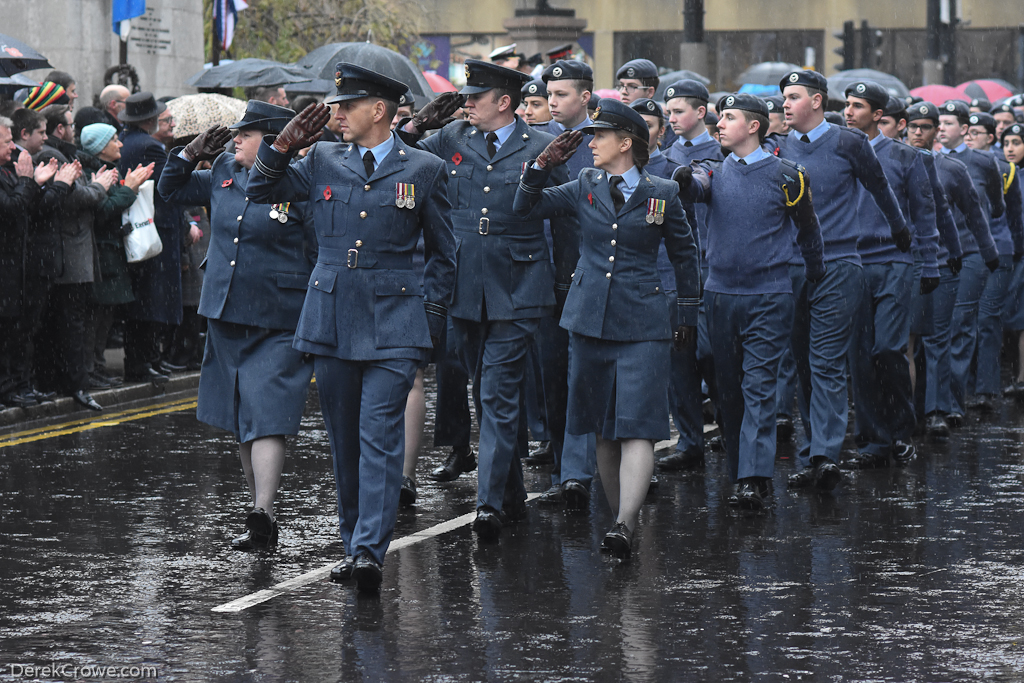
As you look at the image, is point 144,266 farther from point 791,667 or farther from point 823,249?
point 791,667

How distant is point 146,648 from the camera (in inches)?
237

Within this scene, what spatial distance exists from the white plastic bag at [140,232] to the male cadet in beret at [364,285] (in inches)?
237

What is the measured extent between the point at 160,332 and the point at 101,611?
8.40 m

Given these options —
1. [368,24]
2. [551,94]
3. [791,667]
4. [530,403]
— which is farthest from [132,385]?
[368,24]

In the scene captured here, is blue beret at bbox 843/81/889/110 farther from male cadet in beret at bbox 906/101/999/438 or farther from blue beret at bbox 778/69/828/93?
male cadet in beret at bbox 906/101/999/438

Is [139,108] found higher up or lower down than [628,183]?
higher up

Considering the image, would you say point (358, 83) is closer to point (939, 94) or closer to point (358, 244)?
point (358, 244)

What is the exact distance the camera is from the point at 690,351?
32.3ft

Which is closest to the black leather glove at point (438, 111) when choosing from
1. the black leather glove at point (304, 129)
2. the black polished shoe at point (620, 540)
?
the black leather glove at point (304, 129)

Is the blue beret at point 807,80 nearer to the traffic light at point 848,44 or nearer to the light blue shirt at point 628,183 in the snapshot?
the light blue shirt at point 628,183

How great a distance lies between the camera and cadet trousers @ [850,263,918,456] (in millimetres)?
10391

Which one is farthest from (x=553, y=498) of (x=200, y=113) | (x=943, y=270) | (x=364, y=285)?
(x=200, y=113)

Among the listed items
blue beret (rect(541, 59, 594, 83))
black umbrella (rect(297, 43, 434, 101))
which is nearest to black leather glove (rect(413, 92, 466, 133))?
blue beret (rect(541, 59, 594, 83))

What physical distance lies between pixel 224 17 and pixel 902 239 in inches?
572
